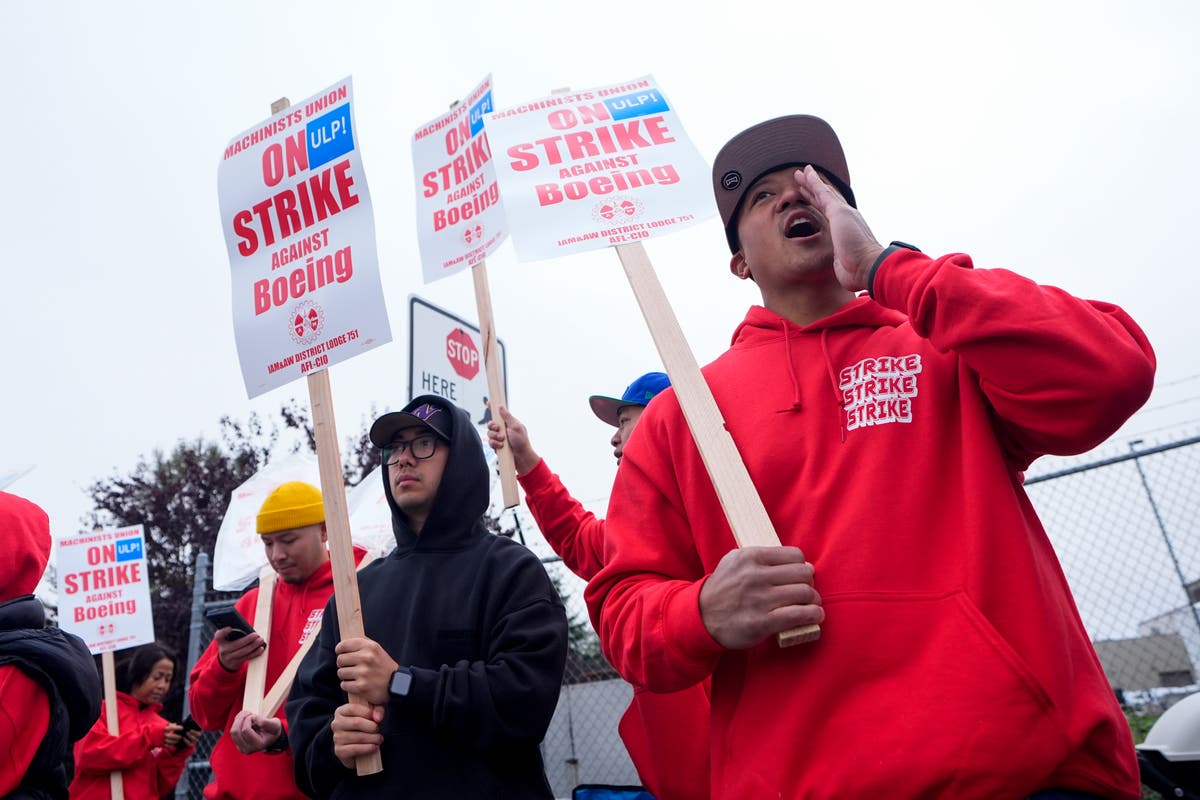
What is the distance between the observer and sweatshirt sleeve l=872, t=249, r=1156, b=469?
1.49 meters

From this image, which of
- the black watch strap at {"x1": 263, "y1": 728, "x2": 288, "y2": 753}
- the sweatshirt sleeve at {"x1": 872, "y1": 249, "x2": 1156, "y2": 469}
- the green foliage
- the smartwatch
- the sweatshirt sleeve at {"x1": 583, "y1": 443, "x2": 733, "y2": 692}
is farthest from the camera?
the green foliage

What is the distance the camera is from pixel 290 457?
586 centimetres

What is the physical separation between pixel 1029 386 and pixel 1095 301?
11.2 inches

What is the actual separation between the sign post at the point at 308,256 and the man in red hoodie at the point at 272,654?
50.9 inches

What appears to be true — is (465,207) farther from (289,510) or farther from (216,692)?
(216,692)

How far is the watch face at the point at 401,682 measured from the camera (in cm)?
254

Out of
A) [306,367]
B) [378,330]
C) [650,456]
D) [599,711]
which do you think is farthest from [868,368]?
[599,711]

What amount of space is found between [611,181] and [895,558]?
1252mm

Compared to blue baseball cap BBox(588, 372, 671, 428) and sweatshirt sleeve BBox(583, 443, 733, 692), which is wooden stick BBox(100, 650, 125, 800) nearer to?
blue baseball cap BBox(588, 372, 671, 428)

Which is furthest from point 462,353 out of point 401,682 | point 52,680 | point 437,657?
point 401,682

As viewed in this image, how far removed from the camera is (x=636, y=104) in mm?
2584

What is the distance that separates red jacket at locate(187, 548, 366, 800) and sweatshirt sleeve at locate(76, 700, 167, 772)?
1.75m

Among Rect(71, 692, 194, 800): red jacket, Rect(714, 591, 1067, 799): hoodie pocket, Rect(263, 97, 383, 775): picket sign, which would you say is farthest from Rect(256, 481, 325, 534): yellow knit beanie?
Rect(714, 591, 1067, 799): hoodie pocket

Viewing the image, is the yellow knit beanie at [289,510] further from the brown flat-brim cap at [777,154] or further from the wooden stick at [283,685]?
the brown flat-brim cap at [777,154]
